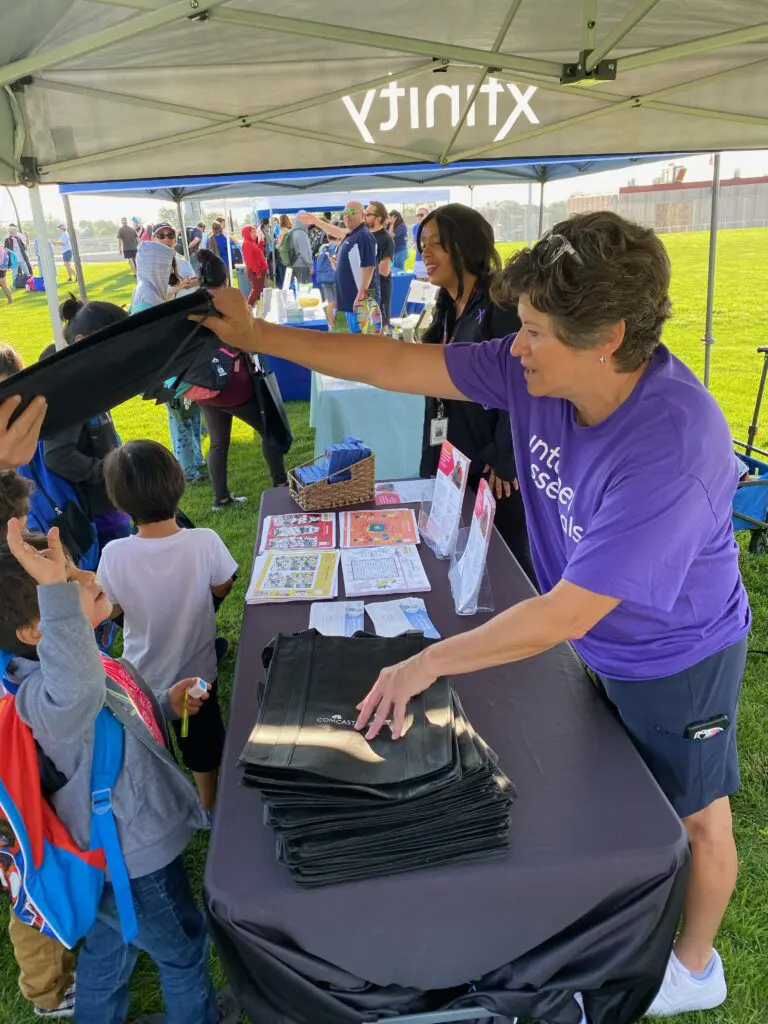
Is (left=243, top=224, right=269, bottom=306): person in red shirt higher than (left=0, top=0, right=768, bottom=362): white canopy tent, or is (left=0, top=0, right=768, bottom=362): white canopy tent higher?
(left=0, top=0, right=768, bottom=362): white canopy tent

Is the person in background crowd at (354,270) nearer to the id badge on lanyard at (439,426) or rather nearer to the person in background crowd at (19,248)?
the id badge on lanyard at (439,426)

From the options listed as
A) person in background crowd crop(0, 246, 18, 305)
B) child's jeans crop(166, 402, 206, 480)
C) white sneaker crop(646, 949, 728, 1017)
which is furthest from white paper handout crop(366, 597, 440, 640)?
person in background crowd crop(0, 246, 18, 305)

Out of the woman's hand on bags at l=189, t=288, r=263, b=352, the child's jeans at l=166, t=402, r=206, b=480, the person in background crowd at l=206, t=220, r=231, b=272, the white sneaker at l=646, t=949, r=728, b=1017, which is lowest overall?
the white sneaker at l=646, t=949, r=728, b=1017

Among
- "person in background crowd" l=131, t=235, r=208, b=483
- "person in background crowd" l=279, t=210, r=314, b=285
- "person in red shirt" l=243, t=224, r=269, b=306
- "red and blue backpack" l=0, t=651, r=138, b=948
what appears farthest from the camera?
"person in background crowd" l=279, t=210, r=314, b=285

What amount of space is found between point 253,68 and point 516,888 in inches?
106

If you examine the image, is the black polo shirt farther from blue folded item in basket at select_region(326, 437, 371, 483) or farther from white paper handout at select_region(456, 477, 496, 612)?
white paper handout at select_region(456, 477, 496, 612)

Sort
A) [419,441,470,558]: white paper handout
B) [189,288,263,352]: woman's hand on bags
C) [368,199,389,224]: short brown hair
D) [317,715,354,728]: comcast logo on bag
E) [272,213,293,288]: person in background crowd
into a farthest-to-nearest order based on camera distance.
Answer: [272,213,293,288]: person in background crowd, [368,199,389,224]: short brown hair, [419,441,470,558]: white paper handout, [189,288,263,352]: woman's hand on bags, [317,715,354,728]: comcast logo on bag

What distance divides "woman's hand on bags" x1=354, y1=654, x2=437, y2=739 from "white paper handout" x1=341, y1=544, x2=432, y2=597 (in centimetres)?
71

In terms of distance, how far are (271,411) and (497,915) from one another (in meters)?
3.59

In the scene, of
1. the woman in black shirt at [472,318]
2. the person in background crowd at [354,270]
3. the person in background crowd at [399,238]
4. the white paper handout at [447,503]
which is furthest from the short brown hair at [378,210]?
the white paper handout at [447,503]

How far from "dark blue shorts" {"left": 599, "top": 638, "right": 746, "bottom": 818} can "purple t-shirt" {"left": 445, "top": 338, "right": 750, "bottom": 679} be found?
0.03 metres

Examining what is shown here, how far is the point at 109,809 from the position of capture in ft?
4.17

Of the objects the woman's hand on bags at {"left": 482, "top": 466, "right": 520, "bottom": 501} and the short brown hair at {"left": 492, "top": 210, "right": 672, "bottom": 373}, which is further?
the woman's hand on bags at {"left": 482, "top": 466, "right": 520, "bottom": 501}

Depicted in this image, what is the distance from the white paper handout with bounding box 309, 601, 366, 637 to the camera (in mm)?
1598
